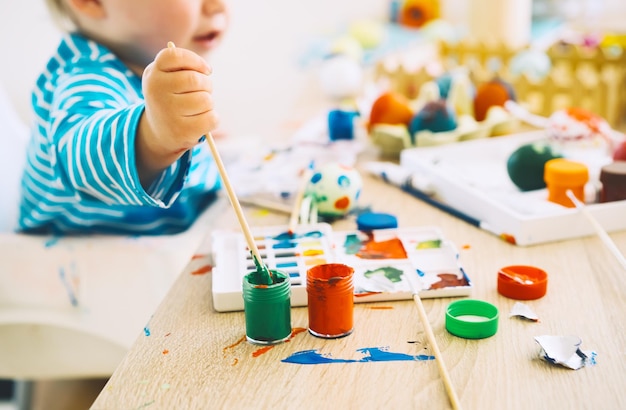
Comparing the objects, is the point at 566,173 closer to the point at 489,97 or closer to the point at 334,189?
the point at 334,189

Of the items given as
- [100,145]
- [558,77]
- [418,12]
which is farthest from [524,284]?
[418,12]

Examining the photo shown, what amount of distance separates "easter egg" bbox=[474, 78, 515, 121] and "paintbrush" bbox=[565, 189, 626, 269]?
1.19 feet

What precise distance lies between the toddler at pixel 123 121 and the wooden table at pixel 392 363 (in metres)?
0.12

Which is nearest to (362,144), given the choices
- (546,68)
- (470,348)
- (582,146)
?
(582,146)

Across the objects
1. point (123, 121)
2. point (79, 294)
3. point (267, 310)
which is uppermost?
point (123, 121)

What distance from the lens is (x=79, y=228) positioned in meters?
0.85

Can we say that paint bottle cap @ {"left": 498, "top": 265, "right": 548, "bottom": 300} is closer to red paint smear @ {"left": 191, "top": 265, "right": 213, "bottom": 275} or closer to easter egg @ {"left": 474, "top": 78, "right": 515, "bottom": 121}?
red paint smear @ {"left": 191, "top": 265, "right": 213, "bottom": 275}

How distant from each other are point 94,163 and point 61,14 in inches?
11.7

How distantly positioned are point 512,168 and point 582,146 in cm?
18

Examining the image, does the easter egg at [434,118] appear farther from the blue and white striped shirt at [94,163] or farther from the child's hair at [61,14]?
the child's hair at [61,14]

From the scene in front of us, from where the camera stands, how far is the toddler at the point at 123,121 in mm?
565

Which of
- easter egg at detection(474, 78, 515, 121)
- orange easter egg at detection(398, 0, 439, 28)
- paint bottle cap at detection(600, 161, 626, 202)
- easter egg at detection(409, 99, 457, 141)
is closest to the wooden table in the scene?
paint bottle cap at detection(600, 161, 626, 202)

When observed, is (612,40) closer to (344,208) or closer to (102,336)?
(344,208)

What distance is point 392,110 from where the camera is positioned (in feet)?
3.25
